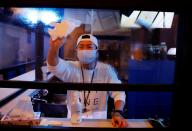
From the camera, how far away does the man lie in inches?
75.6

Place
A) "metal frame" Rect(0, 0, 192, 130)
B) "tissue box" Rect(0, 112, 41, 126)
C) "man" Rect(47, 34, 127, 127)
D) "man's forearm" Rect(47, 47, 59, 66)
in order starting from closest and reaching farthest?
"metal frame" Rect(0, 0, 192, 130) < "tissue box" Rect(0, 112, 41, 126) < "man's forearm" Rect(47, 47, 59, 66) < "man" Rect(47, 34, 127, 127)

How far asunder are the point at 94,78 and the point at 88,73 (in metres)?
0.19

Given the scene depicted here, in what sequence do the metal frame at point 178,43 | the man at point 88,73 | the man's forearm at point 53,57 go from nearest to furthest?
the metal frame at point 178,43 → the man's forearm at point 53,57 → the man at point 88,73

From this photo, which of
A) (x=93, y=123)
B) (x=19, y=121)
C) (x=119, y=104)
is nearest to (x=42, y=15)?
(x=19, y=121)

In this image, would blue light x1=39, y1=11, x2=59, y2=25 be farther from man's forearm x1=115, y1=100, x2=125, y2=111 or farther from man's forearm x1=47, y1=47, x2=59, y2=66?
man's forearm x1=115, y1=100, x2=125, y2=111

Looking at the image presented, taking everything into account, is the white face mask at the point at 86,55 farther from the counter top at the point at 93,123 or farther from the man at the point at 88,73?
the counter top at the point at 93,123

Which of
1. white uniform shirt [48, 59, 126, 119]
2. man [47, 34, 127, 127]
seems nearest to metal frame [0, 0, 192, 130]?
man [47, 34, 127, 127]

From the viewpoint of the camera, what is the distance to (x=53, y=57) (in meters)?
1.82

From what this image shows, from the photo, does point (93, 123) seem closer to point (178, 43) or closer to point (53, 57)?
point (53, 57)

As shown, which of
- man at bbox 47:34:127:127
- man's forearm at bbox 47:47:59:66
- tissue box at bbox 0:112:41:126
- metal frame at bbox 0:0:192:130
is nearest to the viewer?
metal frame at bbox 0:0:192:130

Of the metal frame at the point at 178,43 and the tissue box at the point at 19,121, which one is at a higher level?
the metal frame at the point at 178,43

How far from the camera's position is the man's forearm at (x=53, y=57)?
173 cm

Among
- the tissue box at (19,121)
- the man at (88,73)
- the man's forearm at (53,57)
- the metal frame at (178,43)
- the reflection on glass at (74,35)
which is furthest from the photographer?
the man at (88,73)

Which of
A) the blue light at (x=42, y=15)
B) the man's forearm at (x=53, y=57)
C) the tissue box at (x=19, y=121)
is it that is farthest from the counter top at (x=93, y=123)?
the blue light at (x=42, y=15)
